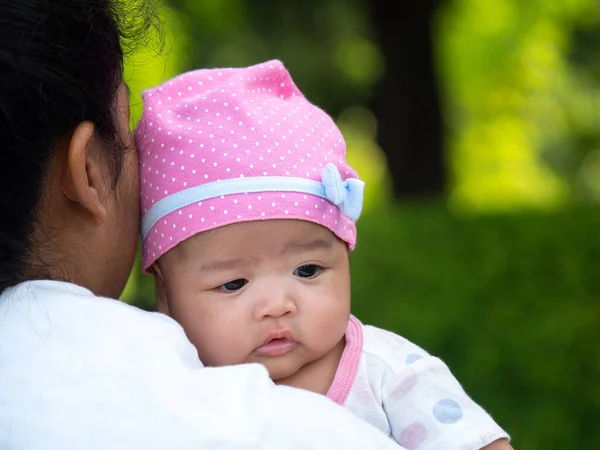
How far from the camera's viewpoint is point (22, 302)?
1723 millimetres

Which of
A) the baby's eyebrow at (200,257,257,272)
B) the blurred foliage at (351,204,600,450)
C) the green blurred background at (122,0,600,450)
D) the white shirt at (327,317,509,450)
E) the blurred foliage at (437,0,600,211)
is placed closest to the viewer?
the white shirt at (327,317,509,450)

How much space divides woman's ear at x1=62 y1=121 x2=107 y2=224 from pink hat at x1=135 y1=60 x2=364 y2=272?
248mm

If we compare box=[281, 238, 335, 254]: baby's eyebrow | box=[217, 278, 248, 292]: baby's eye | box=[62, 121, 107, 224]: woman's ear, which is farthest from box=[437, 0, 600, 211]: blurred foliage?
box=[62, 121, 107, 224]: woman's ear

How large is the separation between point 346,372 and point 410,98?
898 centimetres

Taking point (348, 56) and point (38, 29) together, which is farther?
point (348, 56)

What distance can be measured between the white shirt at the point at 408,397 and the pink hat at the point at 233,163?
0.96ft

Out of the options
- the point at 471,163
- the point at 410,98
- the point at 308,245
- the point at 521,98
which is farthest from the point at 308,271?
the point at 471,163

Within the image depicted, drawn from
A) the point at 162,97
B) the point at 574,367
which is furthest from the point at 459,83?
the point at 162,97

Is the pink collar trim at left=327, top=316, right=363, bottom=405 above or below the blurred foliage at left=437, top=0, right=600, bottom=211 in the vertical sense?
above

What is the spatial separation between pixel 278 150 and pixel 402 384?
24.1 inches

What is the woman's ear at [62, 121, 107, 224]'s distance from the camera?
1771 millimetres

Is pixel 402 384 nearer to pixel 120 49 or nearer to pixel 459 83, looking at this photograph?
pixel 120 49

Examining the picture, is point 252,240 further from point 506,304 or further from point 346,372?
point 506,304

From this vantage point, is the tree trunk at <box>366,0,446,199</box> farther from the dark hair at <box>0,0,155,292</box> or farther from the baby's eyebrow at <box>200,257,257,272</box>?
the dark hair at <box>0,0,155,292</box>
